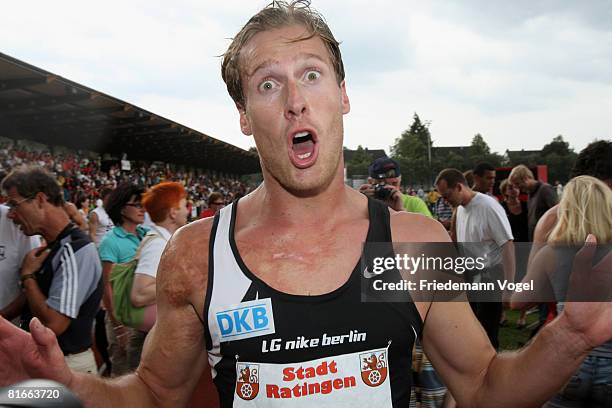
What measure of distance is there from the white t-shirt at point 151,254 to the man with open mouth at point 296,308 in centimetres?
196

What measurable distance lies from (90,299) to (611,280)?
10.5 feet

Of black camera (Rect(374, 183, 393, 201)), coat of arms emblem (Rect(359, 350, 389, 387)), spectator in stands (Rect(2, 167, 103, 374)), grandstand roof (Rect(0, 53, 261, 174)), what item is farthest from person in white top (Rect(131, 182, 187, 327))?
grandstand roof (Rect(0, 53, 261, 174))

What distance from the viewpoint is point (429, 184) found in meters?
52.5

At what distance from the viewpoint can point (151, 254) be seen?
3.99 m

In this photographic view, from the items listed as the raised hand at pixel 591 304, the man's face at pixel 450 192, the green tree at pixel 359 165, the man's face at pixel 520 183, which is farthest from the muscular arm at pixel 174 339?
the green tree at pixel 359 165

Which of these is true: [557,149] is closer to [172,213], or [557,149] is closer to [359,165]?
[359,165]

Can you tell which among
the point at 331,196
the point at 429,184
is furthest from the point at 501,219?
the point at 429,184

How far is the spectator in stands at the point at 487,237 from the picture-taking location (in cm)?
551

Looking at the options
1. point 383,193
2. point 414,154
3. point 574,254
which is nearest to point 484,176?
point 383,193

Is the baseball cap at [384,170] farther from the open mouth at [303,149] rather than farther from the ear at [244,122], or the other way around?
the open mouth at [303,149]

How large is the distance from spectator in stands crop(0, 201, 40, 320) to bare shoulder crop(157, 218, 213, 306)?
256 centimetres

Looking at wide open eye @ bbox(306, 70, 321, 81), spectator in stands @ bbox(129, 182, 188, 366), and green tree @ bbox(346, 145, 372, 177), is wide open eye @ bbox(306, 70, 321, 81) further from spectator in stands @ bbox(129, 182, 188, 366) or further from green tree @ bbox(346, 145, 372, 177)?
green tree @ bbox(346, 145, 372, 177)

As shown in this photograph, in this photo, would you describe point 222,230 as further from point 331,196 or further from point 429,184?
point 429,184

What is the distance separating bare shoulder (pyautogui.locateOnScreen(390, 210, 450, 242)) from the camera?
1897 mm
